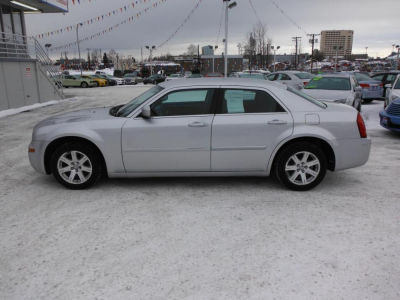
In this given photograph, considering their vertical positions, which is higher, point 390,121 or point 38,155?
point 38,155

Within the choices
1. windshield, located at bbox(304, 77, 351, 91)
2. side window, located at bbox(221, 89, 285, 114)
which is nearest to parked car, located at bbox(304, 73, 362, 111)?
windshield, located at bbox(304, 77, 351, 91)

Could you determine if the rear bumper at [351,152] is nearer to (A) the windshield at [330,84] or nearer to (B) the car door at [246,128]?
(B) the car door at [246,128]

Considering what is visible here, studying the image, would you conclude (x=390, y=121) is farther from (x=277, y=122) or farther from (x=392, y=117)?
(x=277, y=122)

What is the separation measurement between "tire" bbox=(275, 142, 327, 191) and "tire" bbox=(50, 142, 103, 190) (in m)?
2.49

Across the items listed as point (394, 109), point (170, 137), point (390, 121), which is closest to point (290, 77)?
point (394, 109)

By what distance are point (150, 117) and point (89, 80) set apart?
111 ft

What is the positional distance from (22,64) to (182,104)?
49.0 feet

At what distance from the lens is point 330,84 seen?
1135cm

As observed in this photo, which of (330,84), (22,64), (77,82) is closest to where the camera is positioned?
(330,84)

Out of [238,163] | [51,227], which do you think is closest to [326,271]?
[238,163]

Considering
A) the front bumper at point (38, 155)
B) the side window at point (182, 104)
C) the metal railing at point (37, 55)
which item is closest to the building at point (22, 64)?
the metal railing at point (37, 55)

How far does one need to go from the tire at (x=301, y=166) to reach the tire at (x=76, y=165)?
249cm

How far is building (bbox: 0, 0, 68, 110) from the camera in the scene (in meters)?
15.4

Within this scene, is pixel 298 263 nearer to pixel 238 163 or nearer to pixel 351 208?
pixel 351 208
